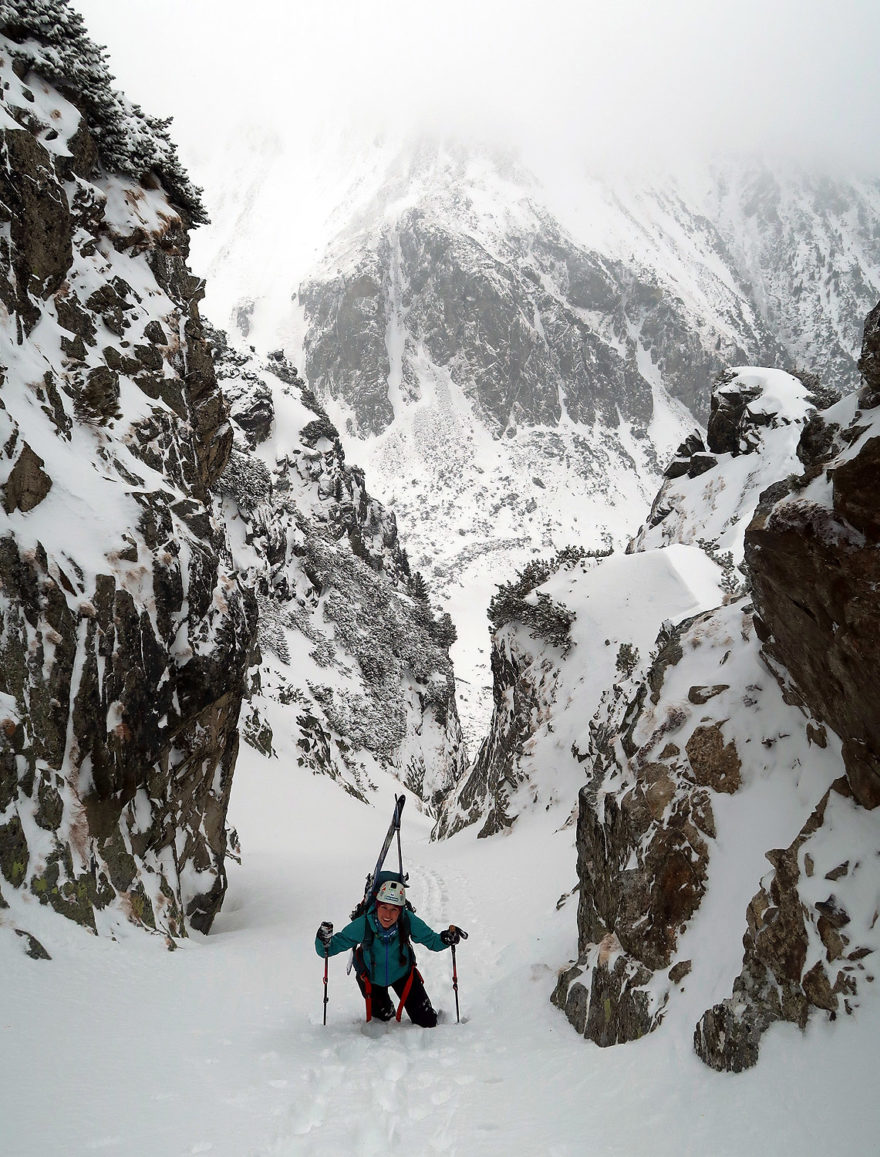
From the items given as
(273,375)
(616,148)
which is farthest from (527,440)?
(616,148)

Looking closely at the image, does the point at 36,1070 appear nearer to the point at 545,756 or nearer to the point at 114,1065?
the point at 114,1065

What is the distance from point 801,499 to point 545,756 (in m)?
14.0

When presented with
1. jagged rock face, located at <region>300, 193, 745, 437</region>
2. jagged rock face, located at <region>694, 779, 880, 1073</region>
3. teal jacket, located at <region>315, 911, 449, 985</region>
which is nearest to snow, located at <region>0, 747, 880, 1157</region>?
jagged rock face, located at <region>694, 779, 880, 1073</region>

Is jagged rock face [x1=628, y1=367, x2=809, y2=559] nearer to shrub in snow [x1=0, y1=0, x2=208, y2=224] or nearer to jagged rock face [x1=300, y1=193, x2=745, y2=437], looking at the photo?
shrub in snow [x1=0, y1=0, x2=208, y2=224]

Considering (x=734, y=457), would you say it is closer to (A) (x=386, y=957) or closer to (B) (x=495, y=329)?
(A) (x=386, y=957)

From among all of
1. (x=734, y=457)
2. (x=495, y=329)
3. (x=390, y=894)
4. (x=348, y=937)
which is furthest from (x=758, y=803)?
(x=495, y=329)

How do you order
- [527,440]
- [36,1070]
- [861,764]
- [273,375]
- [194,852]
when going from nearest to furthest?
[36,1070], [861,764], [194,852], [273,375], [527,440]

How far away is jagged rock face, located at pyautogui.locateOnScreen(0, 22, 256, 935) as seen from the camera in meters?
7.10

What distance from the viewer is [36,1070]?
13.5ft

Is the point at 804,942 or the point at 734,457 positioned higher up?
the point at 734,457

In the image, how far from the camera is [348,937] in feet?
21.1

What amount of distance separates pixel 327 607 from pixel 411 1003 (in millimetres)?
32634

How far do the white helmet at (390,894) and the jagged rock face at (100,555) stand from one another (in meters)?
2.89

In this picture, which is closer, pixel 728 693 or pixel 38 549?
pixel 728 693
